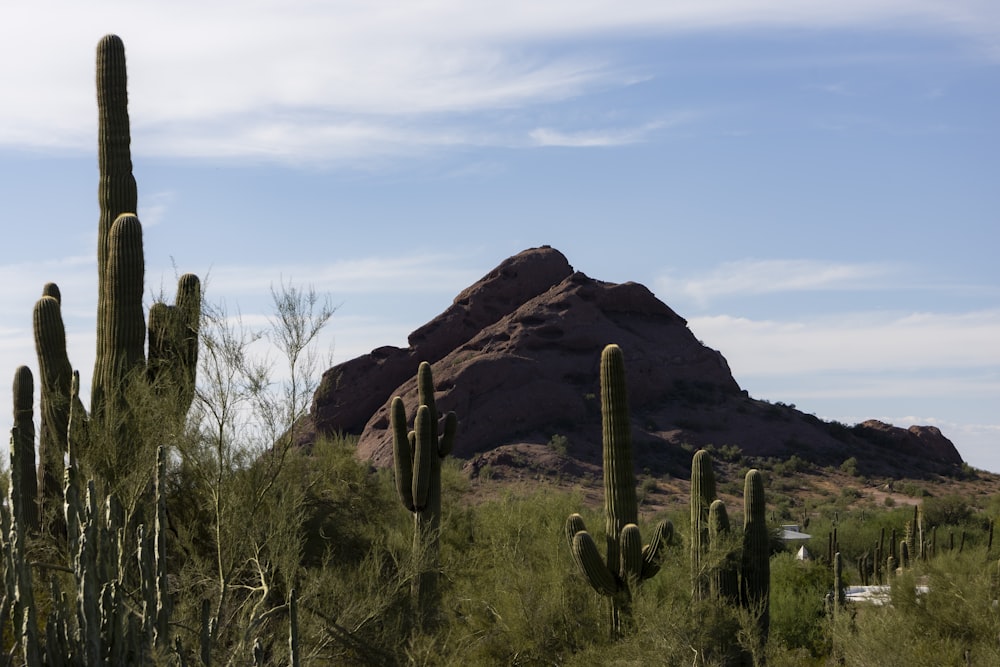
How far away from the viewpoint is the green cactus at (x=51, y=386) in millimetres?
17344

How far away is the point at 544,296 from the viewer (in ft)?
217

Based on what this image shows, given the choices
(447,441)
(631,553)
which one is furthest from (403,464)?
(631,553)

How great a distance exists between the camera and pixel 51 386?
691 inches

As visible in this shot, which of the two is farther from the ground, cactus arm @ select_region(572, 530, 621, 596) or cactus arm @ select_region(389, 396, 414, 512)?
cactus arm @ select_region(389, 396, 414, 512)

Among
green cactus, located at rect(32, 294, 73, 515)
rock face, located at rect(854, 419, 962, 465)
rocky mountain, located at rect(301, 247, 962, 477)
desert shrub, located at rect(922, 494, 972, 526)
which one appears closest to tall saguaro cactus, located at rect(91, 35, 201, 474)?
green cactus, located at rect(32, 294, 73, 515)

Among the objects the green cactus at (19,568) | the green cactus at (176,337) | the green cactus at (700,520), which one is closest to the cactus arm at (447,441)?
the green cactus at (700,520)

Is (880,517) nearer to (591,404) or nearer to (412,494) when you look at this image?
(591,404)

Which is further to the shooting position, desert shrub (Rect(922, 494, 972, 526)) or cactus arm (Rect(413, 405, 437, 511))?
desert shrub (Rect(922, 494, 972, 526))

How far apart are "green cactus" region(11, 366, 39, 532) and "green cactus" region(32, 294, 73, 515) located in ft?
0.63

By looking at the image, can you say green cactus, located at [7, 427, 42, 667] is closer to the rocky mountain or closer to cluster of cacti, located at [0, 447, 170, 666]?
cluster of cacti, located at [0, 447, 170, 666]

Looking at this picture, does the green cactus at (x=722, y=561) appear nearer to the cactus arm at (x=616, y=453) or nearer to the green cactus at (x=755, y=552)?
the green cactus at (x=755, y=552)

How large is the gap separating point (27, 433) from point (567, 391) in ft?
142

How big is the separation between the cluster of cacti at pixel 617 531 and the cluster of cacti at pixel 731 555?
23.1 inches

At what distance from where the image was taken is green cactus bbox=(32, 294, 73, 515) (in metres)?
17.3
